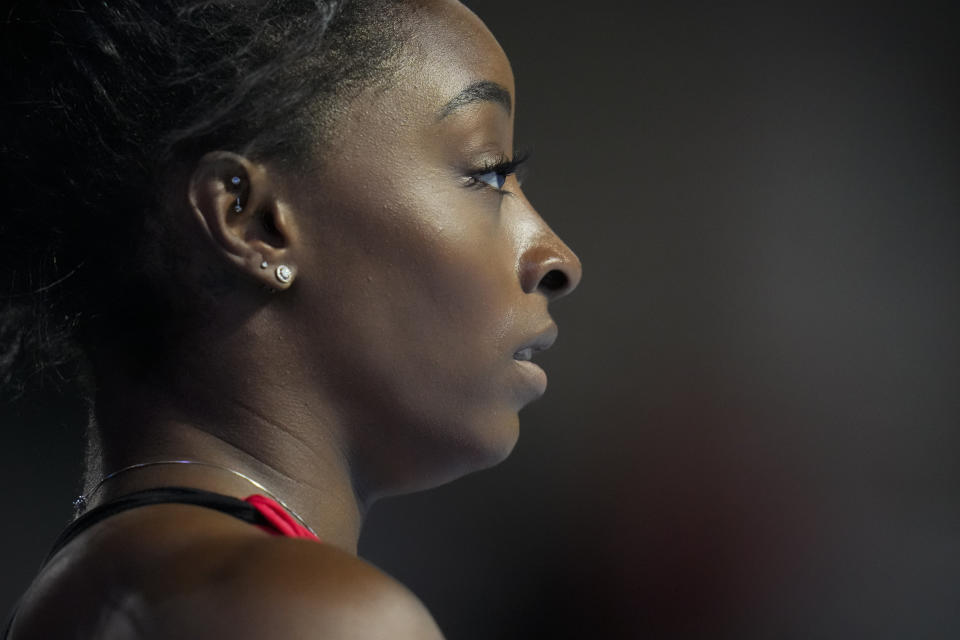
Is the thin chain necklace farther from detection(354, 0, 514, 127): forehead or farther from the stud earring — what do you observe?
detection(354, 0, 514, 127): forehead

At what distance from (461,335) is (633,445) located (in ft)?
2.54

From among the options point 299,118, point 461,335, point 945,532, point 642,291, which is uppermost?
point 299,118

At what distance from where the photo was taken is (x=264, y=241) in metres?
0.56

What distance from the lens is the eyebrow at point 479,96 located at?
60cm

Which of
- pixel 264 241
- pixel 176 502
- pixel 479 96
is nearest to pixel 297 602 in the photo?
pixel 176 502

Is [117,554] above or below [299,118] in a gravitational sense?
below

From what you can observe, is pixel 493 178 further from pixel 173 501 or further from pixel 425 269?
pixel 173 501

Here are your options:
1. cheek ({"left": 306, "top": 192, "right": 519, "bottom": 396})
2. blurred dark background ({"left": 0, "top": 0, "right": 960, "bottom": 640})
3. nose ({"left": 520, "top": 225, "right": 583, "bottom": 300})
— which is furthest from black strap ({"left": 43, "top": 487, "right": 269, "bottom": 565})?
blurred dark background ({"left": 0, "top": 0, "right": 960, "bottom": 640})

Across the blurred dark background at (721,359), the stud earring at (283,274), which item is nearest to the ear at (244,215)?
the stud earring at (283,274)

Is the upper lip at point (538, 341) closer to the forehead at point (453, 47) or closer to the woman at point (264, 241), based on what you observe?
the woman at point (264, 241)

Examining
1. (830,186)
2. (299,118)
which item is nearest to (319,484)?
(299,118)

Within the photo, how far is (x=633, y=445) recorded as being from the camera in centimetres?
132

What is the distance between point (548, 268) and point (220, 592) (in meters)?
0.30

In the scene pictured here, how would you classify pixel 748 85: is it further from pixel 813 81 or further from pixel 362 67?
pixel 362 67
